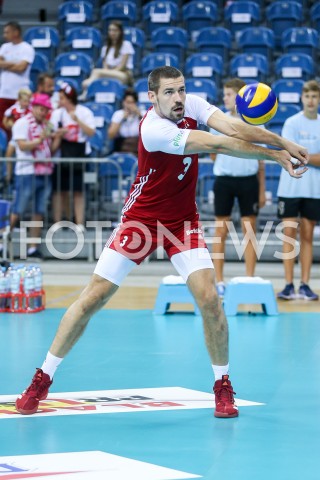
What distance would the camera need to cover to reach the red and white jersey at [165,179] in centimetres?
655

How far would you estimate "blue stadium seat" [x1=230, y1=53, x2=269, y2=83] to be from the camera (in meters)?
17.4

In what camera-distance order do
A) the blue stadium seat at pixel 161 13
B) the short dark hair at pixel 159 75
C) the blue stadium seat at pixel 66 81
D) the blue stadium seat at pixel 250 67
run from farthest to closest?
the blue stadium seat at pixel 161 13 → the blue stadium seat at pixel 66 81 → the blue stadium seat at pixel 250 67 → the short dark hair at pixel 159 75

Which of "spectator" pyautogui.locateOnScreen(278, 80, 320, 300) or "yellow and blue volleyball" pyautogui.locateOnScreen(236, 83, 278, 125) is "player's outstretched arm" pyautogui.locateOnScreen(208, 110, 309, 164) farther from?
"spectator" pyautogui.locateOnScreen(278, 80, 320, 300)

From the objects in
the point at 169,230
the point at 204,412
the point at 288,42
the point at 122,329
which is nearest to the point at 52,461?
the point at 204,412

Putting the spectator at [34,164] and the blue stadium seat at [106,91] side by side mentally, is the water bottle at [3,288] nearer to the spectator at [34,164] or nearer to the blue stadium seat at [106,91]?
the spectator at [34,164]

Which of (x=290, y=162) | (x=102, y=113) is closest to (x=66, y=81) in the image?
(x=102, y=113)

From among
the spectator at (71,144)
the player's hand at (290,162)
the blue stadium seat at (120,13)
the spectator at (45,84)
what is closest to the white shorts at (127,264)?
the player's hand at (290,162)

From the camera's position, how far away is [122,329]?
10234 mm

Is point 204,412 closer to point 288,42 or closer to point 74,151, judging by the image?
point 74,151

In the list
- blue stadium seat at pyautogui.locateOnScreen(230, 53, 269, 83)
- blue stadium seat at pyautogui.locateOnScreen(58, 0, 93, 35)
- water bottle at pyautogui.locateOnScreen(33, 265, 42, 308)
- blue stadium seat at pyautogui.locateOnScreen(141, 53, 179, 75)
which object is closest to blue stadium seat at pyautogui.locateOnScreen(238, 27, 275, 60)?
blue stadium seat at pyautogui.locateOnScreen(230, 53, 269, 83)

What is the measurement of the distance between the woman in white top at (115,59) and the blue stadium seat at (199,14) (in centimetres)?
210

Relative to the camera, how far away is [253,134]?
20.1 feet

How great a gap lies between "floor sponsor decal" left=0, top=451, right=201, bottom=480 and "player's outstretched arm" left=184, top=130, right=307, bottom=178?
1806 millimetres

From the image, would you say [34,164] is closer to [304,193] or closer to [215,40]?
[304,193]
